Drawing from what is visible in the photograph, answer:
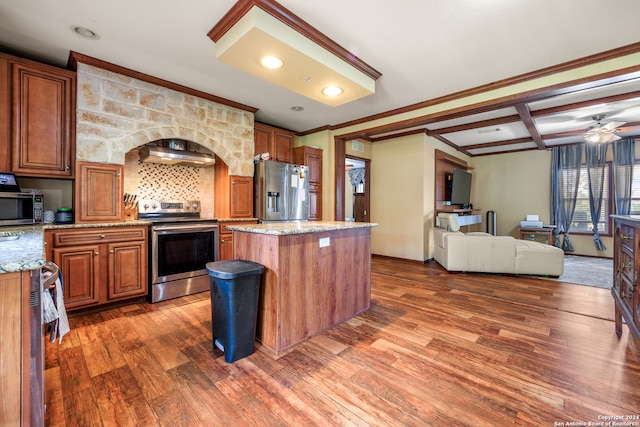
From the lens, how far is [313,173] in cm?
520

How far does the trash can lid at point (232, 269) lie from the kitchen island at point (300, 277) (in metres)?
0.12

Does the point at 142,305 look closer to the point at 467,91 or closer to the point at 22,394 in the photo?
the point at 22,394

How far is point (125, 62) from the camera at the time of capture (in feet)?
9.68

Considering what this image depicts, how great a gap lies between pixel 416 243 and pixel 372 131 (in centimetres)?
233

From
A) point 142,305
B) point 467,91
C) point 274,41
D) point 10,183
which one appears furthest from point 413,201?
point 10,183

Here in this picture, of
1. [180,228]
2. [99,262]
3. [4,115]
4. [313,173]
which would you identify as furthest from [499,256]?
[4,115]

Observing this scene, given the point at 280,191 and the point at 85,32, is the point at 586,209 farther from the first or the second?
the point at 85,32

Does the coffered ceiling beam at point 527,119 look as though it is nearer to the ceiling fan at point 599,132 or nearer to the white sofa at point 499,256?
the ceiling fan at point 599,132

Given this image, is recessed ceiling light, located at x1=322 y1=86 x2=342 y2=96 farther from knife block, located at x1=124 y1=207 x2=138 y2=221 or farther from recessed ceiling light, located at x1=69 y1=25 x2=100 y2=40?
knife block, located at x1=124 y1=207 x2=138 y2=221

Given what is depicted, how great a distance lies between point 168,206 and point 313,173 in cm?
249

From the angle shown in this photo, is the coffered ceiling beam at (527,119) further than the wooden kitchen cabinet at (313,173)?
No

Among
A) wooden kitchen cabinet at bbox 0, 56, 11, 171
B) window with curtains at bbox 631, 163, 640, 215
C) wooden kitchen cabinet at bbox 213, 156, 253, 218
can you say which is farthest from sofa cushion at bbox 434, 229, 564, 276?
wooden kitchen cabinet at bbox 0, 56, 11, 171

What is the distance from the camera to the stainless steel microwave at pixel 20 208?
2512mm

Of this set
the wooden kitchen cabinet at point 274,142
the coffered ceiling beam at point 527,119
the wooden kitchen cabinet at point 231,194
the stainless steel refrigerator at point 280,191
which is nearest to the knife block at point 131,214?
the wooden kitchen cabinet at point 231,194
